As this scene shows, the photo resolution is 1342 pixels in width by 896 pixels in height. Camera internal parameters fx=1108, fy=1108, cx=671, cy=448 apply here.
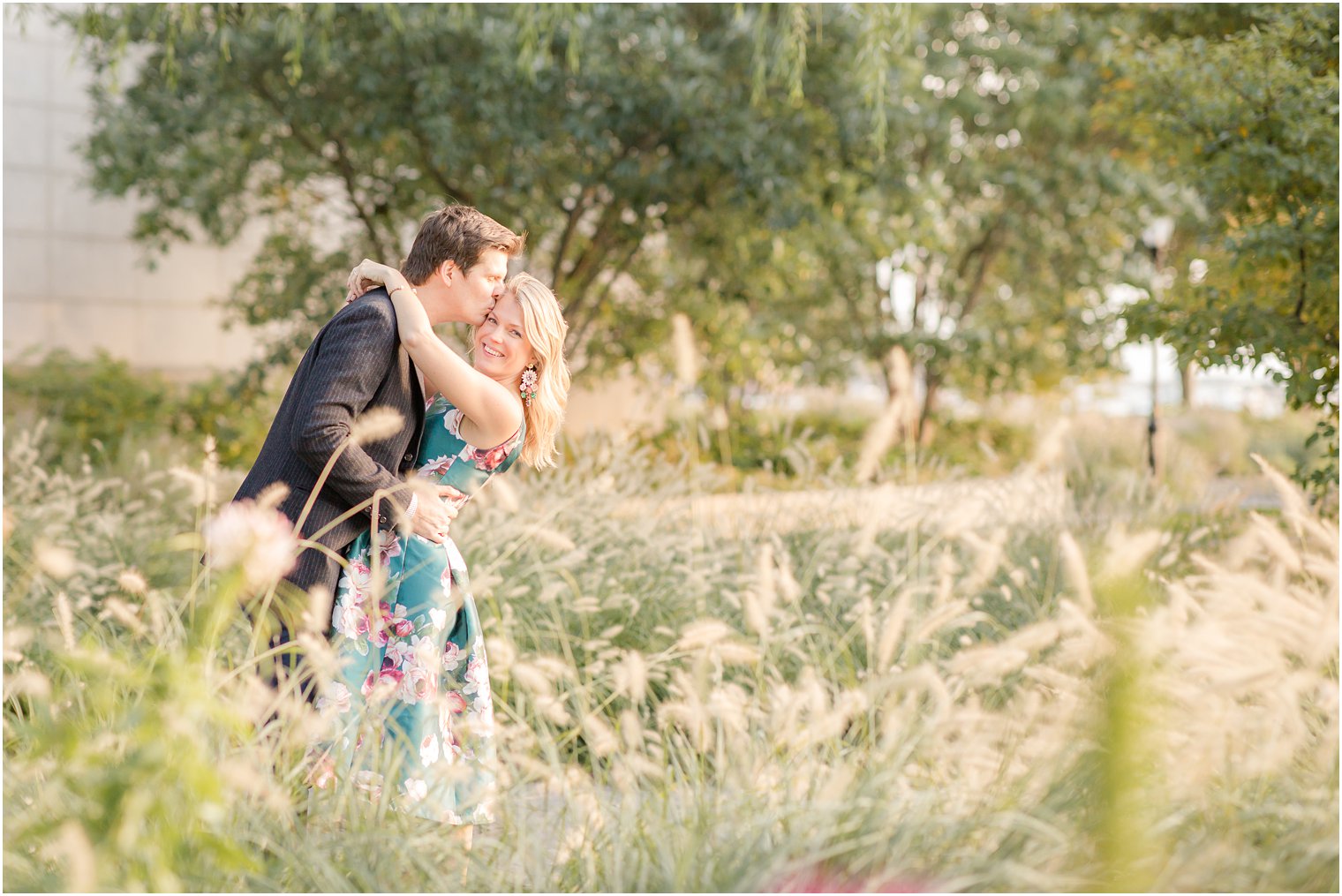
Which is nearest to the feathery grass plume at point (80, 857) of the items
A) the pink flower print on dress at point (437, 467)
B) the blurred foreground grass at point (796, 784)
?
the blurred foreground grass at point (796, 784)

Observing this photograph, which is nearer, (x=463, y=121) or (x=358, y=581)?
(x=358, y=581)

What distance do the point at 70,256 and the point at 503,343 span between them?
1197cm

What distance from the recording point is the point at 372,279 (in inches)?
120

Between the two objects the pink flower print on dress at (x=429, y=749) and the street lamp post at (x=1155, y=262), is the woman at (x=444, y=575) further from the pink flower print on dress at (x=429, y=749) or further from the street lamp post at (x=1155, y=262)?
the street lamp post at (x=1155, y=262)

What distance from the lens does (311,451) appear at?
2727 millimetres

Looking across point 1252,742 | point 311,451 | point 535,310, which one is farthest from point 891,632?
point 311,451

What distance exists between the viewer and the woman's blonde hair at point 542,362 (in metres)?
3.01

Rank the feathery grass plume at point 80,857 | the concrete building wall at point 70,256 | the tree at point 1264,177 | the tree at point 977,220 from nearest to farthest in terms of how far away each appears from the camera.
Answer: the feathery grass plume at point 80,857, the tree at point 1264,177, the tree at point 977,220, the concrete building wall at point 70,256

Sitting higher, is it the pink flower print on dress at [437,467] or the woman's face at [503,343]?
the woman's face at [503,343]

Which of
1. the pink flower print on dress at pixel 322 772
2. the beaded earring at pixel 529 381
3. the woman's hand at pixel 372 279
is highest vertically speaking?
the woman's hand at pixel 372 279

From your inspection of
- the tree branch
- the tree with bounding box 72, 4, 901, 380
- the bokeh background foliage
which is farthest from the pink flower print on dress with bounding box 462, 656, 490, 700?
the tree branch

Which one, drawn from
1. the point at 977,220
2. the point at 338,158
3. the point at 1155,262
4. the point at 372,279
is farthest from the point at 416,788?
the point at 977,220

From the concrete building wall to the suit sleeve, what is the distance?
10.3m

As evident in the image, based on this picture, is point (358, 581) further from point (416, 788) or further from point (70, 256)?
point (70, 256)
